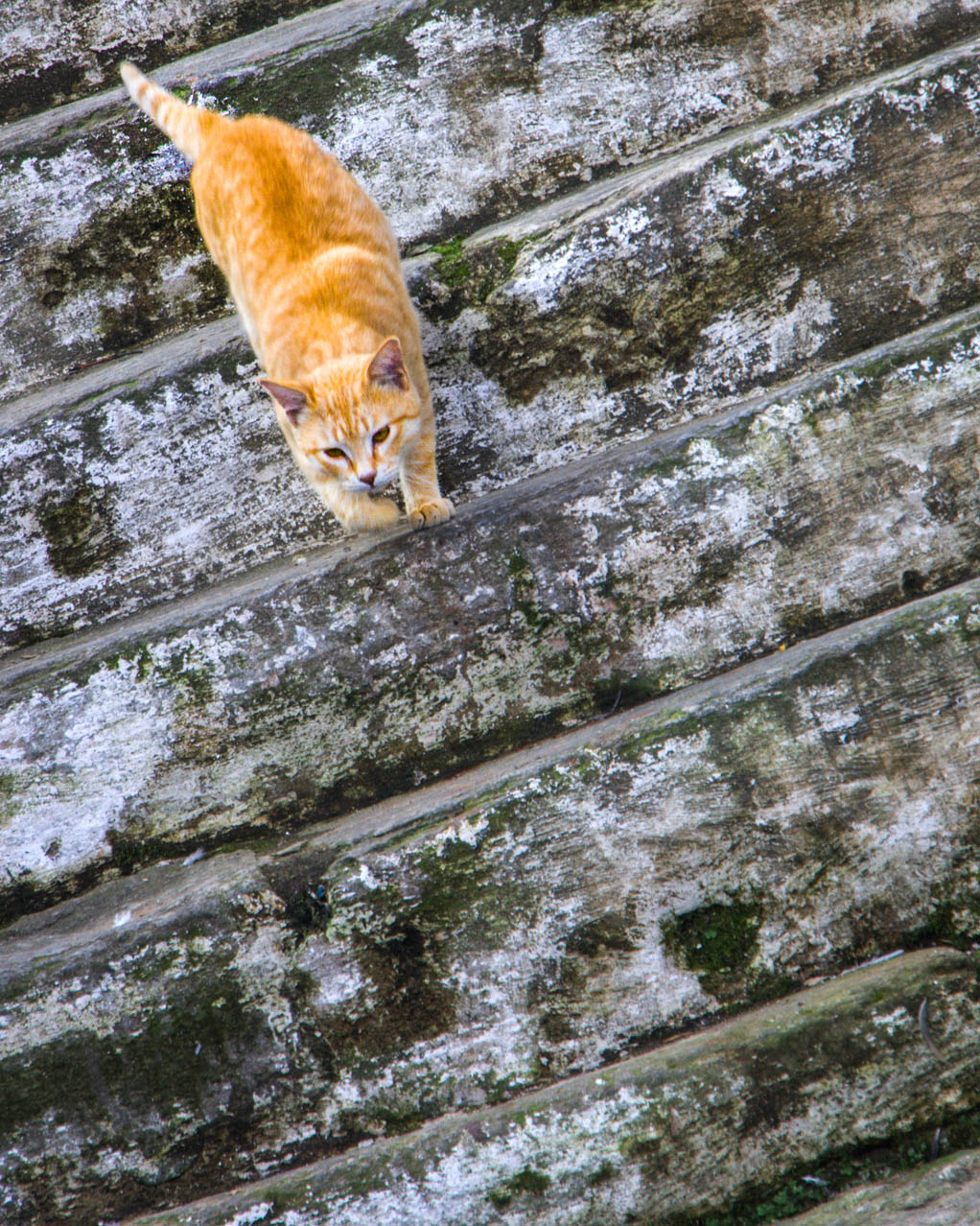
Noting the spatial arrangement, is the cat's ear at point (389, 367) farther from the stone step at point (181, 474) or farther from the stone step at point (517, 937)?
the stone step at point (517, 937)

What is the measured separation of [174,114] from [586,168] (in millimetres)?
1513

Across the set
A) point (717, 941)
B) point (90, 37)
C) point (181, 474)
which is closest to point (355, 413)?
point (181, 474)

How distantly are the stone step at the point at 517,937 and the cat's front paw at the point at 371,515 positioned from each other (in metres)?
1.03

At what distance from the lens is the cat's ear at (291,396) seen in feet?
8.55

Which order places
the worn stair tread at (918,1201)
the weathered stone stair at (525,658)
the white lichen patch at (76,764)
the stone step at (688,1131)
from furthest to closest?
the white lichen patch at (76,764)
the weathered stone stair at (525,658)
the stone step at (688,1131)
the worn stair tread at (918,1201)

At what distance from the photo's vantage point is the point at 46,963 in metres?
2.65

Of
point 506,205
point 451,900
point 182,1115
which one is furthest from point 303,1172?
point 506,205

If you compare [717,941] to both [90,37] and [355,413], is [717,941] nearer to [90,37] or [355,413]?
[355,413]

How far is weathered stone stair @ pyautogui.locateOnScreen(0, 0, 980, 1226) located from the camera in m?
2.55

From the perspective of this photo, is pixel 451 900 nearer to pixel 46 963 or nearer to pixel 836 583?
pixel 46 963

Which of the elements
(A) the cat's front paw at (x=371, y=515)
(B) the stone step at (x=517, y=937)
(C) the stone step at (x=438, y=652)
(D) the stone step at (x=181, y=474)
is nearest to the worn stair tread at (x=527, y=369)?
(D) the stone step at (x=181, y=474)

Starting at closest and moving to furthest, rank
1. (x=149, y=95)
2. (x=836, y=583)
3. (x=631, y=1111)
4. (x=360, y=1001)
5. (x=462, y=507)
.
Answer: (x=631, y=1111)
(x=360, y=1001)
(x=836, y=583)
(x=462, y=507)
(x=149, y=95)

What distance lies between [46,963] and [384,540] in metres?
1.63

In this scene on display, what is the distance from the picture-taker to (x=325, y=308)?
9.64 ft
